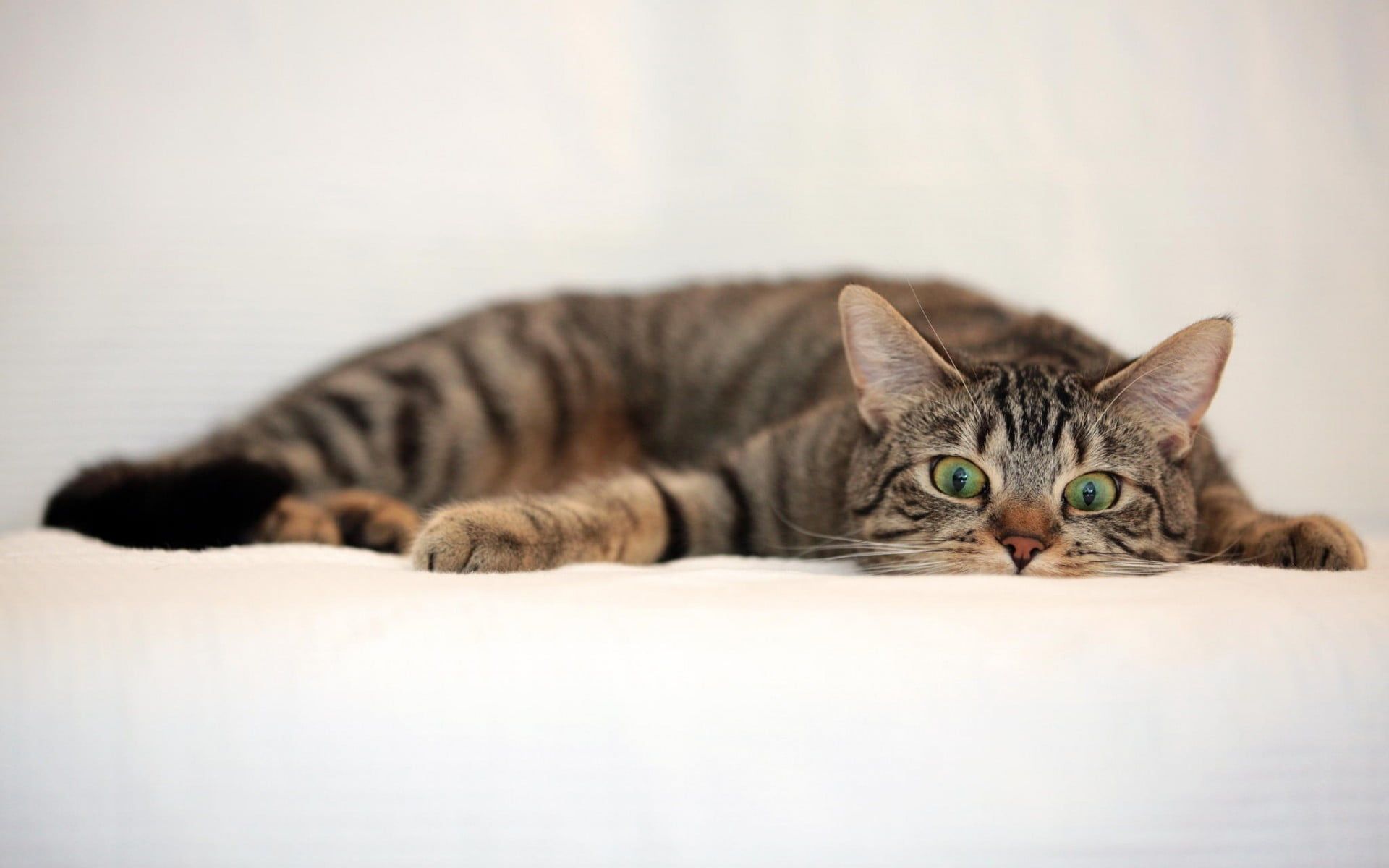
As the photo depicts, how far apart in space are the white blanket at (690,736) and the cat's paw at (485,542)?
0.81 feet

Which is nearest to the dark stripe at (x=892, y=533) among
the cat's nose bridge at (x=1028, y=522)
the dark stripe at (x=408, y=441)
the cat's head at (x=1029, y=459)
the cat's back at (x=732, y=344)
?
the cat's head at (x=1029, y=459)

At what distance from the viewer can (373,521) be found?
1486 millimetres

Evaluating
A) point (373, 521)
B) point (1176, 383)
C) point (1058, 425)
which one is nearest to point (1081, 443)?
point (1058, 425)

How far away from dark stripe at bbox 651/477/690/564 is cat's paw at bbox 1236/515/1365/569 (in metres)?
0.67

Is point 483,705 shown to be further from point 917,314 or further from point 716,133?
point 716,133

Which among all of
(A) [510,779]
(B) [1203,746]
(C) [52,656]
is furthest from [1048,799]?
(C) [52,656]

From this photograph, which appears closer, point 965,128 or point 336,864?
point 336,864

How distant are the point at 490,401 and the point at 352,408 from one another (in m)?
0.23

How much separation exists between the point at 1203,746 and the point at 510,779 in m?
0.50

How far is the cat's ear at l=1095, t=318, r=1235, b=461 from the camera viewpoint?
115cm

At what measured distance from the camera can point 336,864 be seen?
0.72m

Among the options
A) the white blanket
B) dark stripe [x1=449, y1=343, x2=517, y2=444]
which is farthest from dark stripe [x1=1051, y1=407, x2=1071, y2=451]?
dark stripe [x1=449, y1=343, x2=517, y2=444]

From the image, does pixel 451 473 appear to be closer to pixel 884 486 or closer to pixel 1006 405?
pixel 884 486

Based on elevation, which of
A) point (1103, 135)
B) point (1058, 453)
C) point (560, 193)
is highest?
point (1103, 135)
